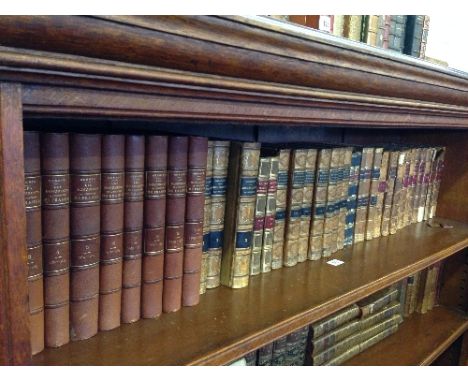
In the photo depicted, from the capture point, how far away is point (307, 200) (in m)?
0.94

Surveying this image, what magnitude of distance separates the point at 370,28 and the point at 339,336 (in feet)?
2.40

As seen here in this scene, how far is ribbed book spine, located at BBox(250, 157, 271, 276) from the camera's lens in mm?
817

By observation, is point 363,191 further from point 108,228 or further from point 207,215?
point 108,228

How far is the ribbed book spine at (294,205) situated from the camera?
35.0 inches

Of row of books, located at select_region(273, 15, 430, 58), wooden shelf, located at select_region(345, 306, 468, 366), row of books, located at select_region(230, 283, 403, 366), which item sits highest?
row of books, located at select_region(273, 15, 430, 58)

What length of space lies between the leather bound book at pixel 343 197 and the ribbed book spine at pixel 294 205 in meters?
0.14

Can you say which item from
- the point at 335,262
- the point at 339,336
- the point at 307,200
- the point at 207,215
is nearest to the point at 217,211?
the point at 207,215

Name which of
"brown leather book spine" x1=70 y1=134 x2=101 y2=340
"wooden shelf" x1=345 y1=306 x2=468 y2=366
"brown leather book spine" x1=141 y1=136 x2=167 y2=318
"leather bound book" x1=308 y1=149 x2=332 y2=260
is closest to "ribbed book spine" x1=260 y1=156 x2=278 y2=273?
"leather bound book" x1=308 y1=149 x2=332 y2=260

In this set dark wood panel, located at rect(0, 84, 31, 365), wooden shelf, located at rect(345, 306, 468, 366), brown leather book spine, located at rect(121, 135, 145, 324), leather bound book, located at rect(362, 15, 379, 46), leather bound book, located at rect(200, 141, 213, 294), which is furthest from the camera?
wooden shelf, located at rect(345, 306, 468, 366)

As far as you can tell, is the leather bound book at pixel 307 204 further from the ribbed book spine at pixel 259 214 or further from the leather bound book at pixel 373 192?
the leather bound book at pixel 373 192

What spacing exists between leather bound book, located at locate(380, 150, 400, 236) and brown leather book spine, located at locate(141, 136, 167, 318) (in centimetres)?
70

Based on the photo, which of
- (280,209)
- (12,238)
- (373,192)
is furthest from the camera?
(373,192)

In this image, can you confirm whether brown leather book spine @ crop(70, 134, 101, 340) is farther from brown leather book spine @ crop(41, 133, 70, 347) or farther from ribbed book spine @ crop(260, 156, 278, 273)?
ribbed book spine @ crop(260, 156, 278, 273)

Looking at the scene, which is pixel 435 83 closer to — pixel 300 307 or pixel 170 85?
pixel 300 307
